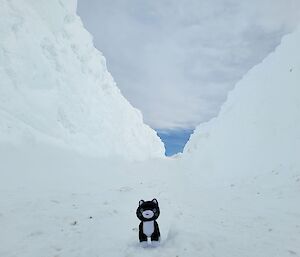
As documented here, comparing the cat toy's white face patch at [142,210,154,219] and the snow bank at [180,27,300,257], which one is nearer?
the cat toy's white face patch at [142,210,154,219]

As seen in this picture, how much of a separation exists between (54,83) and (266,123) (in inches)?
610

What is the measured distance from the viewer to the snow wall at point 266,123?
1509 cm

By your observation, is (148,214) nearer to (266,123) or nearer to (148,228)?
(148,228)

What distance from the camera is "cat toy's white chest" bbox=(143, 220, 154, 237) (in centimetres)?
640

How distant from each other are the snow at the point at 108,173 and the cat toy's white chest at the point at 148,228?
32cm

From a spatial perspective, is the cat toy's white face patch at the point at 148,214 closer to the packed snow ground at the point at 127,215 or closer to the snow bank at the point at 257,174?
the packed snow ground at the point at 127,215

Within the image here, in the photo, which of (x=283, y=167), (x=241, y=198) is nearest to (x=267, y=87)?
(x=283, y=167)

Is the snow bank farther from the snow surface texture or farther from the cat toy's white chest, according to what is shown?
the snow surface texture

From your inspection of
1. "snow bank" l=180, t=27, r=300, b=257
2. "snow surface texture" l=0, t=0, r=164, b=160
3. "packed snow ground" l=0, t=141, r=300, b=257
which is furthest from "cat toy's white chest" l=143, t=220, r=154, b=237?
"snow surface texture" l=0, t=0, r=164, b=160

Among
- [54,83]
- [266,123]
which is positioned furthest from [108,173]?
[266,123]

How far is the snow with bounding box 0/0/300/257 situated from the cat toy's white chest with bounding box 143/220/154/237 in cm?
32

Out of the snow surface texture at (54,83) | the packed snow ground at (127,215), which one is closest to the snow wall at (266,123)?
the packed snow ground at (127,215)

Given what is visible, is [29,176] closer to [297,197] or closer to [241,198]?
[241,198]

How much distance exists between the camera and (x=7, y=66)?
69.2ft
